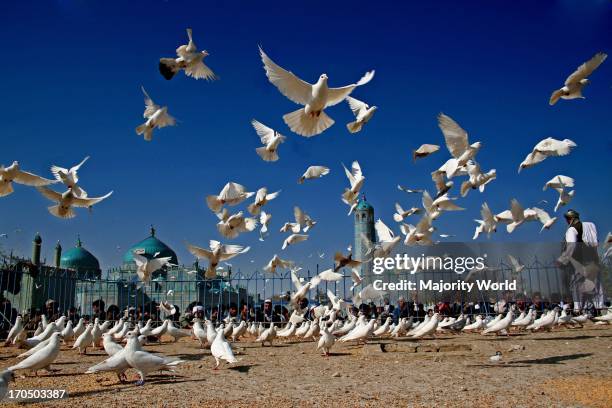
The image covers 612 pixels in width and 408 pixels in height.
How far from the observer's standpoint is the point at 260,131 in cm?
1066

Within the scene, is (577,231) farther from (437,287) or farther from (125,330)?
(125,330)

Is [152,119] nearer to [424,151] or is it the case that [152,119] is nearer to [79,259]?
[424,151]

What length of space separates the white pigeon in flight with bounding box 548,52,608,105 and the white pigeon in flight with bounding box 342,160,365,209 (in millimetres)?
3995

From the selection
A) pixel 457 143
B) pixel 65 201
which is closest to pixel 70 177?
pixel 65 201

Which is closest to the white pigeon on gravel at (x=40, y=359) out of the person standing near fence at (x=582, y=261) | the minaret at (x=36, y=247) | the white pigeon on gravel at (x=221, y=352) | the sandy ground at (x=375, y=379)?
the sandy ground at (x=375, y=379)

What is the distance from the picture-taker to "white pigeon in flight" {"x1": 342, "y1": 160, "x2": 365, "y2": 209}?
10938 millimetres

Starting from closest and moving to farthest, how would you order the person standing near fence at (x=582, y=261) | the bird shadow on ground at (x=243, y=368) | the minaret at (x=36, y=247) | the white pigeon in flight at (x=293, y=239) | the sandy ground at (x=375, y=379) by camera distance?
the sandy ground at (x=375, y=379), the bird shadow on ground at (x=243, y=368), the person standing near fence at (x=582, y=261), the white pigeon in flight at (x=293, y=239), the minaret at (x=36, y=247)

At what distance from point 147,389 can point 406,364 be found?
3.83m

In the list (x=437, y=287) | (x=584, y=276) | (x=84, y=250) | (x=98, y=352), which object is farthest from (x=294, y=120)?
(x=84, y=250)

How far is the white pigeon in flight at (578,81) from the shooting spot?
7.84 meters

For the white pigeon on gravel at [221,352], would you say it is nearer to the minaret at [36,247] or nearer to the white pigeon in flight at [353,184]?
the white pigeon in flight at [353,184]

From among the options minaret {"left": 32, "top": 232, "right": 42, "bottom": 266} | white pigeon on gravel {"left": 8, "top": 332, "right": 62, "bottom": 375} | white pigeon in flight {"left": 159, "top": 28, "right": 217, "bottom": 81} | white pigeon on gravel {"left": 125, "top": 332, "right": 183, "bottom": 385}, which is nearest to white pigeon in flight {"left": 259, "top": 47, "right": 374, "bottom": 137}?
white pigeon in flight {"left": 159, "top": 28, "right": 217, "bottom": 81}

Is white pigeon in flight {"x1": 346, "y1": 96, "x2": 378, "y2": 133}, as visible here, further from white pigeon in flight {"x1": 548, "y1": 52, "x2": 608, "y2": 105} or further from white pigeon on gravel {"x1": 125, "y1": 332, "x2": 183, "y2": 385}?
white pigeon on gravel {"x1": 125, "y1": 332, "x2": 183, "y2": 385}

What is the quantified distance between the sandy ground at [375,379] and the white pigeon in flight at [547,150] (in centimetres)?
352
